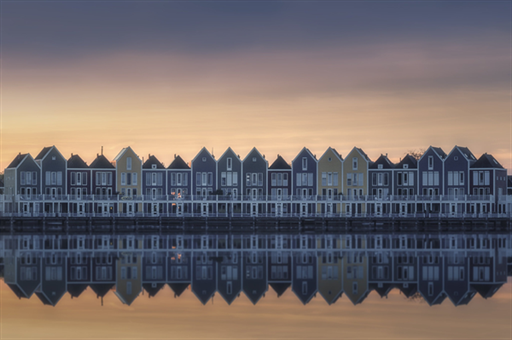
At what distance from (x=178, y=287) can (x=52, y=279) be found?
7671mm

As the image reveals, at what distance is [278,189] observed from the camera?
99375 mm

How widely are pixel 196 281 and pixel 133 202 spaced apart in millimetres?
54495

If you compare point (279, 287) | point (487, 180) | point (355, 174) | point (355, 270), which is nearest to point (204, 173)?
point (355, 174)

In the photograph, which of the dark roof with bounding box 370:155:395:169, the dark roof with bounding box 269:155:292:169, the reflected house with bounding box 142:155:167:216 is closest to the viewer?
the reflected house with bounding box 142:155:167:216

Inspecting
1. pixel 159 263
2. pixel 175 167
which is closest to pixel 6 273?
pixel 159 263

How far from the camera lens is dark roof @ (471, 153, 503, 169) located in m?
97.0

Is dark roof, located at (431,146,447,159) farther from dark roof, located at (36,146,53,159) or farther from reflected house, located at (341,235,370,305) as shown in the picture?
dark roof, located at (36,146,53,159)

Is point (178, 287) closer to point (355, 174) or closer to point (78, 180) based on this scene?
point (355, 174)

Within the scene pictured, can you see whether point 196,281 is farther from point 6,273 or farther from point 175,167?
point 175,167

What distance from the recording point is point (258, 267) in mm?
49062

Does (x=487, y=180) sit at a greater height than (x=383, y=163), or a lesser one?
lesser

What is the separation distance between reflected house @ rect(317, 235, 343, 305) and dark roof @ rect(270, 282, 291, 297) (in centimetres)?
170

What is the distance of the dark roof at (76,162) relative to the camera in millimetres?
100375

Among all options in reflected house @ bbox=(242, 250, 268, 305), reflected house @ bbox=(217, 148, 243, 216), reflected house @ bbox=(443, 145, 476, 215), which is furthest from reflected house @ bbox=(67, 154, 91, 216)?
reflected house @ bbox=(242, 250, 268, 305)
